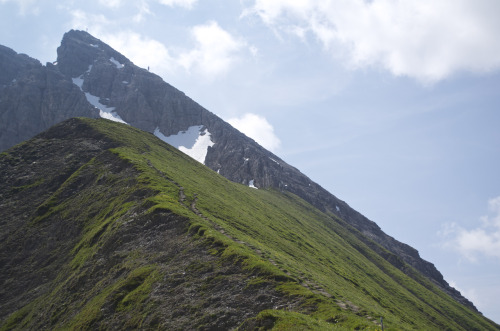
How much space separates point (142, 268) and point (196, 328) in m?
15.0

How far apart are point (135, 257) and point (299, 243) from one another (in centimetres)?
5305

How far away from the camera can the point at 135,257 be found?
4684 centimetres

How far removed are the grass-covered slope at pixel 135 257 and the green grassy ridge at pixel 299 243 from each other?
911 mm

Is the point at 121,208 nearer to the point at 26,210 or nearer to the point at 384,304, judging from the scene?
the point at 26,210

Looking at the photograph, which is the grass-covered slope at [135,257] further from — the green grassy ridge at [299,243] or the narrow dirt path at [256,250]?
the green grassy ridge at [299,243]

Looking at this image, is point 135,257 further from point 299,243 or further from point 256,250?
point 299,243

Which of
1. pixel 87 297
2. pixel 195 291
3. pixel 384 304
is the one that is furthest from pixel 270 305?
pixel 384 304

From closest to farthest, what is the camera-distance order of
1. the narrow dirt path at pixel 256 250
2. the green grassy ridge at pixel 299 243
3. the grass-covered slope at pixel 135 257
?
the grass-covered slope at pixel 135 257 < the narrow dirt path at pixel 256 250 < the green grassy ridge at pixel 299 243

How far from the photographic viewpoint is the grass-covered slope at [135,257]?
1299 inches

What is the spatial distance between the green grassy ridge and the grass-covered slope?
0.91m

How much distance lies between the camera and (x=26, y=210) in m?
77.0

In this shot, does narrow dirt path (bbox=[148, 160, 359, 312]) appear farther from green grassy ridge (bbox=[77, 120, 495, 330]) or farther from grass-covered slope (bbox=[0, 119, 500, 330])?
green grassy ridge (bbox=[77, 120, 495, 330])

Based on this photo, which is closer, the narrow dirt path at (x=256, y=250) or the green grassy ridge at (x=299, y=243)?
the narrow dirt path at (x=256, y=250)

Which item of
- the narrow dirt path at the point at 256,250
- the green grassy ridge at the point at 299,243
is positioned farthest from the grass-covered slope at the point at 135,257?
the green grassy ridge at the point at 299,243
